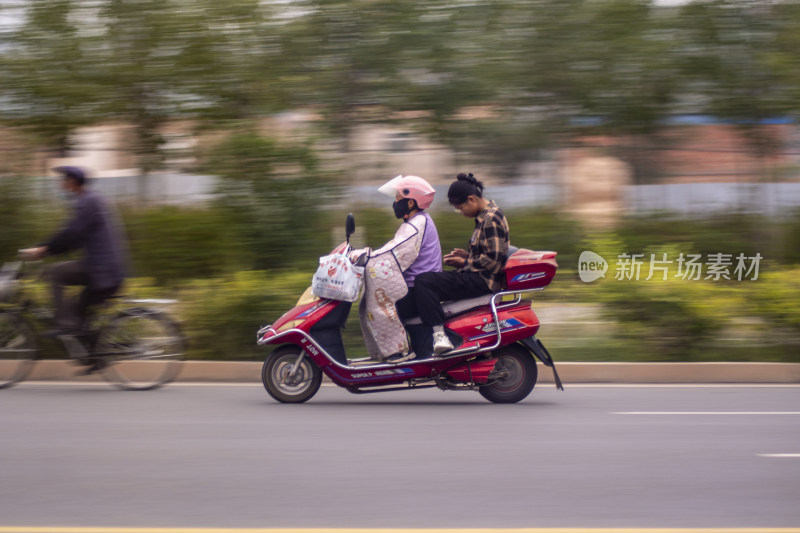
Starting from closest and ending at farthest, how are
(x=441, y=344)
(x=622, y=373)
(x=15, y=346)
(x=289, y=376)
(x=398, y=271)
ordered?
(x=441, y=344)
(x=398, y=271)
(x=289, y=376)
(x=15, y=346)
(x=622, y=373)

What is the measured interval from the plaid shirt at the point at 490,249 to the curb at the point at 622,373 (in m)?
1.73

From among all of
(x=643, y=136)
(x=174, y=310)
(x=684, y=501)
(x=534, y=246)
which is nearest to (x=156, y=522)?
(x=684, y=501)

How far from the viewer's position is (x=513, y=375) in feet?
26.2

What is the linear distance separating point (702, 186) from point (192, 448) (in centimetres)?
969

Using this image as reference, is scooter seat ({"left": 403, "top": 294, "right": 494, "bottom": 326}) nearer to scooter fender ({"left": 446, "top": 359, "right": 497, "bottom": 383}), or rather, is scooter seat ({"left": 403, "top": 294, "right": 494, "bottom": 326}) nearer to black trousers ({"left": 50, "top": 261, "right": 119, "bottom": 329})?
scooter fender ({"left": 446, "top": 359, "right": 497, "bottom": 383})

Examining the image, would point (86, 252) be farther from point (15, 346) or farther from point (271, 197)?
point (271, 197)

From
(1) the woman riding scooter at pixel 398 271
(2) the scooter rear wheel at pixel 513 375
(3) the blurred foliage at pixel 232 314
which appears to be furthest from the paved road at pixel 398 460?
(3) the blurred foliage at pixel 232 314

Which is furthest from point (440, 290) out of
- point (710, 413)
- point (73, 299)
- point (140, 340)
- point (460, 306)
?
point (73, 299)

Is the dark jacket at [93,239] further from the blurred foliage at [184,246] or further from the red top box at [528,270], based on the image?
the red top box at [528,270]

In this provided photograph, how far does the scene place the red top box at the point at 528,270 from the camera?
786cm

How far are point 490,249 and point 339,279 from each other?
1214mm

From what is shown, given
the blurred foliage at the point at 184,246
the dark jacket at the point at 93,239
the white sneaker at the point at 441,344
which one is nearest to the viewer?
the white sneaker at the point at 441,344

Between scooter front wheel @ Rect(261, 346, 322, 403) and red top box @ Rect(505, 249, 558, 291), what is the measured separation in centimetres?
171

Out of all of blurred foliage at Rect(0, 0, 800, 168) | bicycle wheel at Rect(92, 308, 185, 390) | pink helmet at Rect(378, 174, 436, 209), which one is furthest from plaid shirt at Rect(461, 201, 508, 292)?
blurred foliage at Rect(0, 0, 800, 168)
